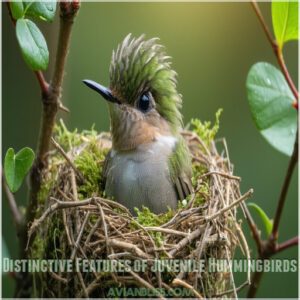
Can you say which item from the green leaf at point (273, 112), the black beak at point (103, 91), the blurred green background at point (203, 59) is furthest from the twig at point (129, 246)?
the blurred green background at point (203, 59)

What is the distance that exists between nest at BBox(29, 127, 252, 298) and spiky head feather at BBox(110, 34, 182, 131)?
1.50ft

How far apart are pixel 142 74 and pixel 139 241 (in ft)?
2.83

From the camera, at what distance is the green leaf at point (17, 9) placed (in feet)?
6.45

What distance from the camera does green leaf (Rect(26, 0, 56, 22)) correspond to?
198 centimetres

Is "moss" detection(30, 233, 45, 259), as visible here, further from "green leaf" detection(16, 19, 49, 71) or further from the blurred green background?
the blurred green background

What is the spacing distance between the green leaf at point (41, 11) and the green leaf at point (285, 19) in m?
0.86

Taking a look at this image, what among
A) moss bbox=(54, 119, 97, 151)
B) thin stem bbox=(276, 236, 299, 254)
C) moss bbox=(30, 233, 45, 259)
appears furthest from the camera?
moss bbox=(54, 119, 97, 151)

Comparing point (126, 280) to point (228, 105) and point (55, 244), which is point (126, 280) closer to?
point (55, 244)

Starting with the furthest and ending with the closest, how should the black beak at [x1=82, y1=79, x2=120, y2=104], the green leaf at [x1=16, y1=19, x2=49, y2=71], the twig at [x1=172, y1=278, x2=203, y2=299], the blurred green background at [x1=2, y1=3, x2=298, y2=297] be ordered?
the blurred green background at [x1=2, y1=3, x2=298, y2=297]
the black beak at [x1=82, y1=79, x2=120, y2=104]
the twig at [x1=172, y1=278, x2=203, y2=299]
the green leaf at [x1=16, y1=19, x2=49, y2=71]

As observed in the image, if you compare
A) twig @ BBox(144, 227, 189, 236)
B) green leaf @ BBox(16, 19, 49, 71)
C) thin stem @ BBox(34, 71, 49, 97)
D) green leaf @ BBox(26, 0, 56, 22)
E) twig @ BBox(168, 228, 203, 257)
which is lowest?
twig @ BBox(168, 228, 203, 257)

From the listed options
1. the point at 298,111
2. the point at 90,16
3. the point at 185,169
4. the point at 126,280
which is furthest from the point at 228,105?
the point at 126,280

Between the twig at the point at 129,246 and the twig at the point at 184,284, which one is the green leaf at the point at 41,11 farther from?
the twig at the point at 184,284

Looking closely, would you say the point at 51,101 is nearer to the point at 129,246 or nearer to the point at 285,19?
the point at 129,246

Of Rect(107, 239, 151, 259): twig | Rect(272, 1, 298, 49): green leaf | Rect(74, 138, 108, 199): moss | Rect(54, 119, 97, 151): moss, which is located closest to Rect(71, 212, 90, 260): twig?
Rect(107, 239, 151, 259): twig
